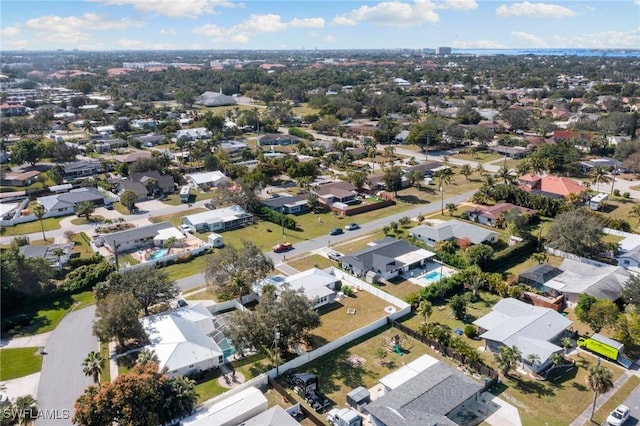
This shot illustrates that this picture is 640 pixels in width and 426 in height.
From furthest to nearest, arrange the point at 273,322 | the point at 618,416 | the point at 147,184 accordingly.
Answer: the point at 147,184 < the point at 273,322 < the point at 618,416

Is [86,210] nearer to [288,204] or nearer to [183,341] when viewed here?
[288,204]

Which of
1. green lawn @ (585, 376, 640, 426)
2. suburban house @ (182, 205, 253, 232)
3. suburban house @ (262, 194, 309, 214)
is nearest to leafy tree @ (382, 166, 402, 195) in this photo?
suburban house @ (262, 194, 309, 214)

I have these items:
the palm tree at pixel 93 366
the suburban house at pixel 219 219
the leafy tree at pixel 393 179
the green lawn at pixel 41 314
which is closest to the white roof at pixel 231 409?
the palm tree at pixel 93 366

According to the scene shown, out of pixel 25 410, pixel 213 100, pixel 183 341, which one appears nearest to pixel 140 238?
pixel 183 341

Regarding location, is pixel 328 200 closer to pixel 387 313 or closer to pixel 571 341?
pixel 387 313

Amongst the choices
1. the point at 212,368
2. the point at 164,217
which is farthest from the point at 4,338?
the point at 164,217
